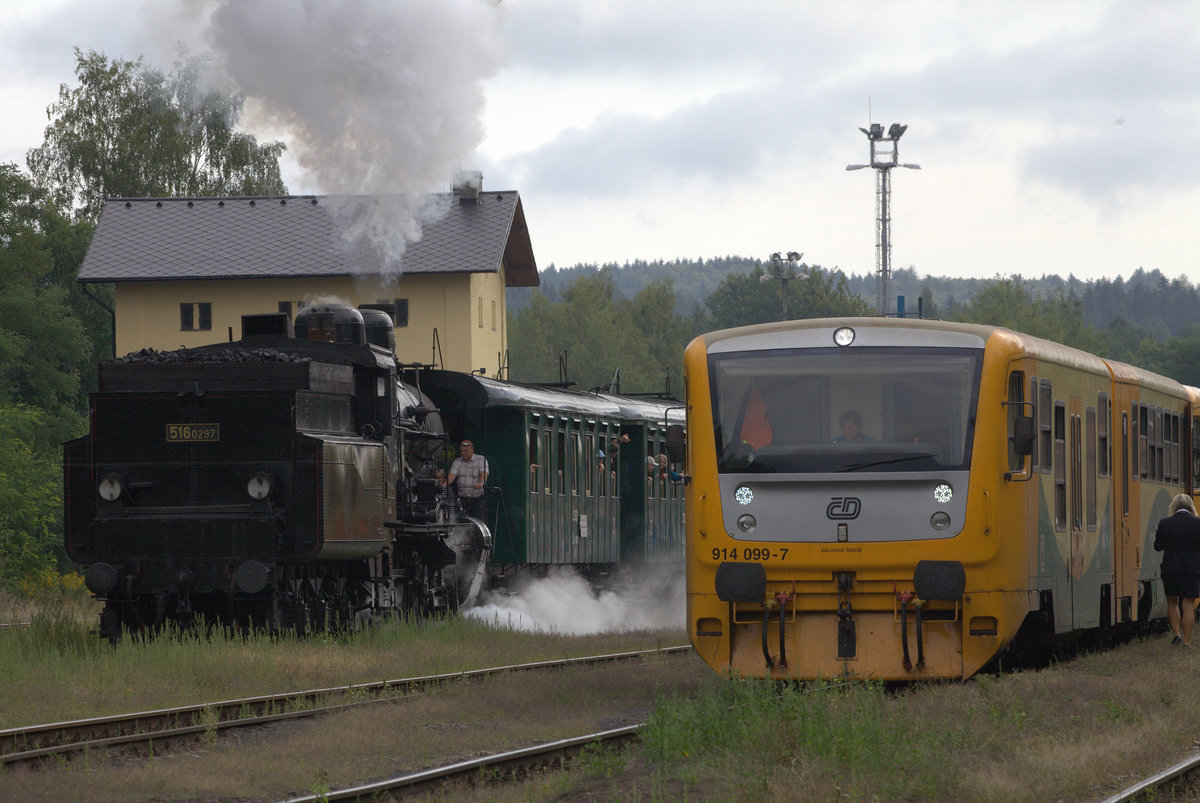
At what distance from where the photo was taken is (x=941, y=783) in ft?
28.3

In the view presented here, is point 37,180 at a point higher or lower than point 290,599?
higher

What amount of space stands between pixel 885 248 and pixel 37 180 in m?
29.3

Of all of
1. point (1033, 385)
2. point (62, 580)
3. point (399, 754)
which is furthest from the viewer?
point (62, 580)

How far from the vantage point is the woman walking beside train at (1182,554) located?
16.7 metres

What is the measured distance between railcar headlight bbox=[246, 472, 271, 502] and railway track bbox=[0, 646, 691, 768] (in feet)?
8.32

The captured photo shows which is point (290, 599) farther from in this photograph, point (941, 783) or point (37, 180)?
point (37, 180)

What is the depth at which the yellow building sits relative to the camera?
47469mm

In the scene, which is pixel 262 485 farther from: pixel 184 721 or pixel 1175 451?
pixel 1175 451

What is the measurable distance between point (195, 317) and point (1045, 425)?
39.9 metres

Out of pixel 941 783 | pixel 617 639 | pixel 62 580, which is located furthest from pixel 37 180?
pixel 941 783

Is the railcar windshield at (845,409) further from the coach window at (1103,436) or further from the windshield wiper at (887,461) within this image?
the coach window at (1103,436)

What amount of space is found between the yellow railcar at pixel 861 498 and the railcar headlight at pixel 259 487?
4.88 metres

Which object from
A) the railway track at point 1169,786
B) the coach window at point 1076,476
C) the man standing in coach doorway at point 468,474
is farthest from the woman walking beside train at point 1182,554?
the man standing in coach doorway at point 468,474

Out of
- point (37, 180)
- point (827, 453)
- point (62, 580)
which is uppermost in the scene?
point (37, 180)
